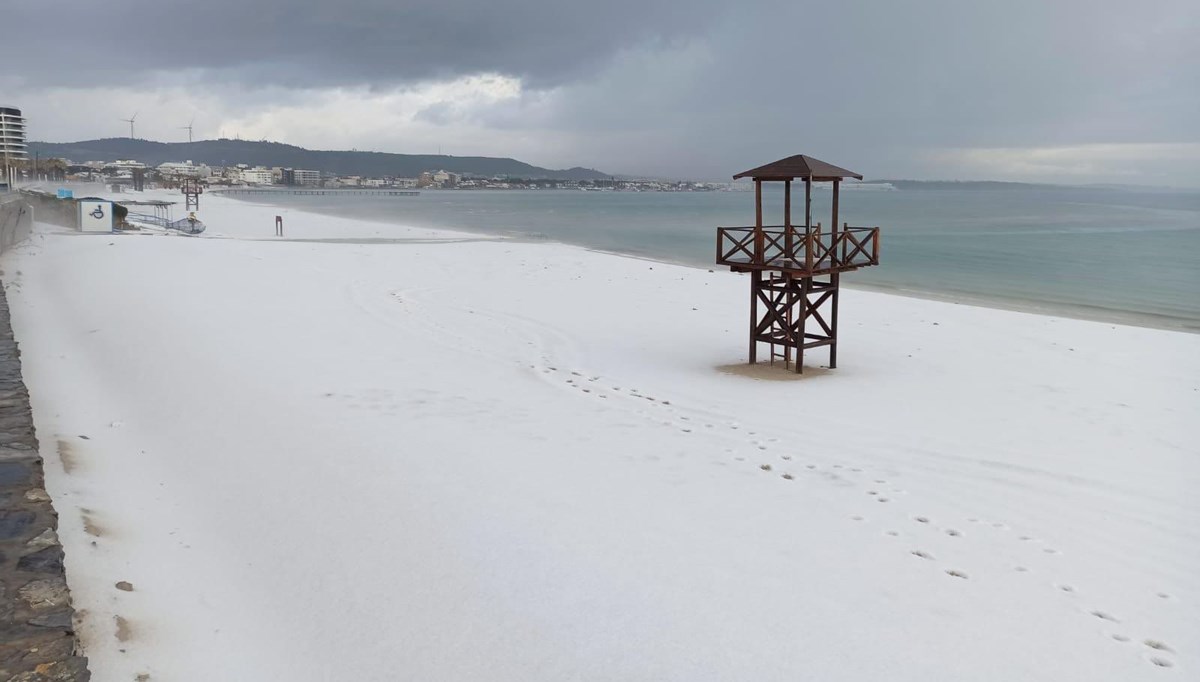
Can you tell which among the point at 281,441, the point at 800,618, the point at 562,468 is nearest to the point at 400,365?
the point at 281,441

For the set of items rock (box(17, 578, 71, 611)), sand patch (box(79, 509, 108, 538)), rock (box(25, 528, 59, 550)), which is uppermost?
rock (box(25, 528, 59, 550))

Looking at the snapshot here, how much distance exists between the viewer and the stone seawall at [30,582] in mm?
4324

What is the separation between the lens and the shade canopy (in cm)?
1329

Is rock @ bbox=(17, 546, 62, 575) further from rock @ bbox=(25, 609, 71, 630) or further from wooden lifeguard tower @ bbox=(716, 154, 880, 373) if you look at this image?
wooden lifeguard tower @ bbox=(716, 154, 880, 373)

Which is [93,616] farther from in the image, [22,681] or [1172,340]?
[1172,340]

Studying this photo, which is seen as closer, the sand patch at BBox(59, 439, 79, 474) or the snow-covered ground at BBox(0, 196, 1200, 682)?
the snow-covered ground at BBox(0, 196, 1200, 682)

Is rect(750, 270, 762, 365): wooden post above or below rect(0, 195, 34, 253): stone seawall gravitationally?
below

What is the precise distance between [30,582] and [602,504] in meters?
4.13

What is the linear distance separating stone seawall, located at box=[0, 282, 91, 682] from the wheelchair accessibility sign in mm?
38112

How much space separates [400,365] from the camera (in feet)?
42.2

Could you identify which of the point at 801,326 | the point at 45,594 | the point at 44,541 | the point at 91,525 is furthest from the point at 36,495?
the point at 801,326

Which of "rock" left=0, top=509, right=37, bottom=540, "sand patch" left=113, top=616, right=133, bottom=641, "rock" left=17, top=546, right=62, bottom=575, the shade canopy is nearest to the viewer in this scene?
"sand patch" left=113, top=616, right=133, bottom=641

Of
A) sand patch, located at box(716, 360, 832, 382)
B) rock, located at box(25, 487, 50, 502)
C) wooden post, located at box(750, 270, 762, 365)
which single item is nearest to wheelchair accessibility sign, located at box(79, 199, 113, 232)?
wooden post, located at box(750, 270, 762, 365)

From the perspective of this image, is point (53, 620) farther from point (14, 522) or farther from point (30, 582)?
point (14, 522)
